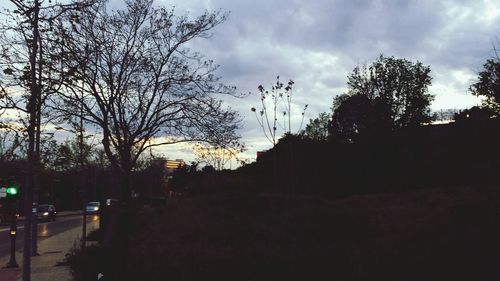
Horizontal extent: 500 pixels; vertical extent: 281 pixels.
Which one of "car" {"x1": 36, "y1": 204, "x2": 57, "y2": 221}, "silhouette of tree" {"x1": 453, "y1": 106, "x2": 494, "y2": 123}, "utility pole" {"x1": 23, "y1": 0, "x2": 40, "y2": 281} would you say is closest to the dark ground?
"utility pole" {"x1": 23, "y1": 0, "x2": 40, "y2": 281}

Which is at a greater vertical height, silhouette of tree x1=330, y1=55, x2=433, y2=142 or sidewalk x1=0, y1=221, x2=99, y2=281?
silhouette of tree x1=330, y1=55, x2=433, y2=142

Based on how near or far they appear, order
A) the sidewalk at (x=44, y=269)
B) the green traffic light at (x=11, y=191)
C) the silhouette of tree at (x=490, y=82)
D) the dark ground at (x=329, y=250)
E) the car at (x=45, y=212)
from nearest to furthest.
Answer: the dark ground at (x=329, y=250) < the green traffic light at (x=11, y=191) < the sidewalk at (x=44, y=269) < the silhouette of tree at (x=490, y=82) < the car at (x=45, y=212)

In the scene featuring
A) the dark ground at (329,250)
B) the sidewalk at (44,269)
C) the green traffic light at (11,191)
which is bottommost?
the sidewalk at (44,269)

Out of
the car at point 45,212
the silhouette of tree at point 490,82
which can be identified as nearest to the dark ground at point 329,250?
the silhouette of tree at point 490,82

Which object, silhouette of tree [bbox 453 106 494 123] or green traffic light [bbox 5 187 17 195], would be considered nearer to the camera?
green traffic light [bbox 5 187 17 195]

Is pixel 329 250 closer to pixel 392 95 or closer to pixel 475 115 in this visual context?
pixel 475 115

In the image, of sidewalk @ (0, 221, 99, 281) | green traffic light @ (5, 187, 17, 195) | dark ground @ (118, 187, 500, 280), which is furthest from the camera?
sidewalk @ (0, 221, 99, 281)

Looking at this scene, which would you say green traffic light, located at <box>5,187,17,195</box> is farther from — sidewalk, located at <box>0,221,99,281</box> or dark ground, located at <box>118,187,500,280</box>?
dark ground, located at <box>118,187,500,280</box>

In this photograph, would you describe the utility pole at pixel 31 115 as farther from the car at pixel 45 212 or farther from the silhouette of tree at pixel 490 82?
the car at pixel 45 212

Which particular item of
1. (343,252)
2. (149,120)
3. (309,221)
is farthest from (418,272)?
(149,120)

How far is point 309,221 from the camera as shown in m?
16.0

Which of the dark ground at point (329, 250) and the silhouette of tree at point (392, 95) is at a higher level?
the silhouette of tree at point (392, 95)

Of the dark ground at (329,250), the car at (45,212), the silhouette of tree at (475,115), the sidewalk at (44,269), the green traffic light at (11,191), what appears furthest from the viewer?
the car at (45,212)

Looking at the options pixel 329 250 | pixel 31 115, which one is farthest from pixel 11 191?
pixel 329 250
